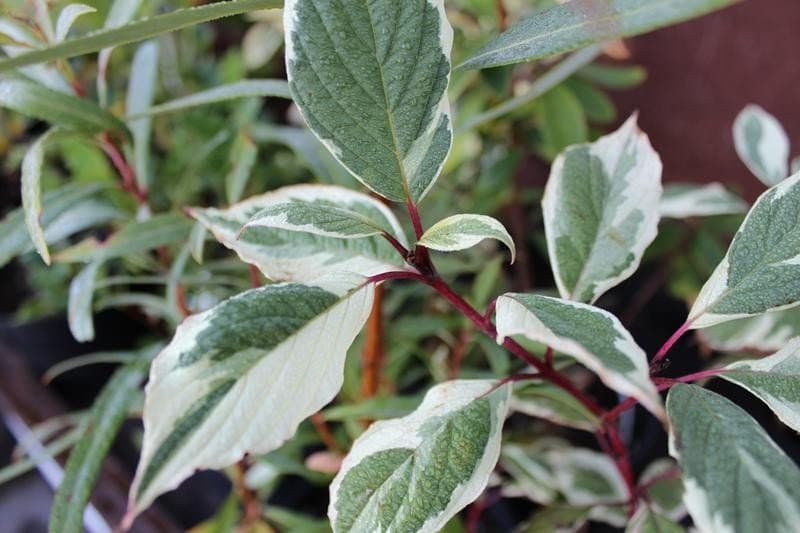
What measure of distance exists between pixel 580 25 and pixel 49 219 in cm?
46

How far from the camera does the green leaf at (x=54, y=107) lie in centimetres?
46

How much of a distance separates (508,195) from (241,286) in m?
0.42

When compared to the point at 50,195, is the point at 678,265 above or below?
below

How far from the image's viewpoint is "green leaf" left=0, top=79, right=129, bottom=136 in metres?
0.46

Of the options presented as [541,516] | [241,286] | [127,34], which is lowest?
[541,516]

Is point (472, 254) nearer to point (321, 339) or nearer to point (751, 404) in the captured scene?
point (751, 404)

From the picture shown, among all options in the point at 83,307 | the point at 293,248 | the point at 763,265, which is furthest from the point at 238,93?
the point at 763,265

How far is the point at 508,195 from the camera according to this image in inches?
37.3

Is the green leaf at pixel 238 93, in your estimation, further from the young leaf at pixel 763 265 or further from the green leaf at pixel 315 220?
the young leaf at pixel 763 265

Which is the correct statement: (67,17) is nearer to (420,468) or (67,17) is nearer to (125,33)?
(125,33)

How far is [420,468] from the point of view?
367mm

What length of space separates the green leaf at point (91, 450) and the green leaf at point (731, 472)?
39 centimetres

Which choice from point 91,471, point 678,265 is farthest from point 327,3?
point 678,265

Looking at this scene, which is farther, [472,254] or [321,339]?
[472,254]
